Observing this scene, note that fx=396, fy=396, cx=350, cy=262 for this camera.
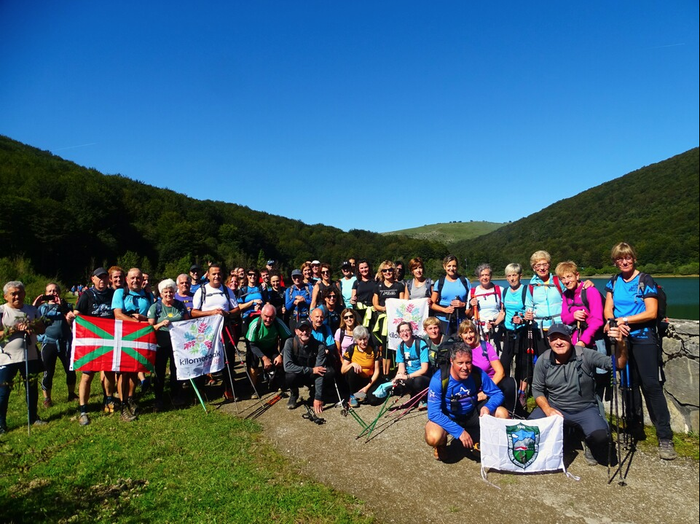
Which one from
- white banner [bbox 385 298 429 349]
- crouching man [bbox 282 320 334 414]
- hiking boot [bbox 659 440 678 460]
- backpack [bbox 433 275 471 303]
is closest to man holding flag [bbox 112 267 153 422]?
crouching man [bbox 282 320 334 414]

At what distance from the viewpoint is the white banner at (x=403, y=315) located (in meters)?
7.84

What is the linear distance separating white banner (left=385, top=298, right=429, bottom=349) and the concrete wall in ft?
12.3

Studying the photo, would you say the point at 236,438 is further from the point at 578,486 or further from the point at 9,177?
the point at 9,177

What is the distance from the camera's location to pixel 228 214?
11319cm

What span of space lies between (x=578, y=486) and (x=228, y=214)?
116 metres

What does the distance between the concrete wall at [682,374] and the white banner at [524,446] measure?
83.6 inches

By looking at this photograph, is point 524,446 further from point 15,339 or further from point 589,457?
point 15,339

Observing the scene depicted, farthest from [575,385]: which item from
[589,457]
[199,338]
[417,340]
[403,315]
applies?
[199,338]

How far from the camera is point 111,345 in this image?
6859mm

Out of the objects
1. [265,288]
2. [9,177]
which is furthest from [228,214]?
[265,288]

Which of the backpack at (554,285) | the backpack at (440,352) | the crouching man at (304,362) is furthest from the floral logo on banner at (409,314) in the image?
the backpack at (554,285)

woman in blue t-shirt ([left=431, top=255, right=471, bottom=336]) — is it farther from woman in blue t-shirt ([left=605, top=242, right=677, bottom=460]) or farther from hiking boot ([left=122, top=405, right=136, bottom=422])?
hiking boot ([left=122, top=405, right=136, bottom=422])

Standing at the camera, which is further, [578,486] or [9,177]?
[9,177]

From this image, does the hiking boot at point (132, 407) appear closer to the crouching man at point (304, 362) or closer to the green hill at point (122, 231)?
the crouching man at point (304, 362)
